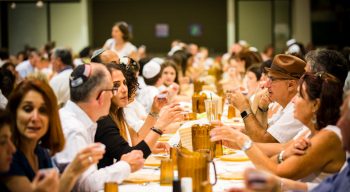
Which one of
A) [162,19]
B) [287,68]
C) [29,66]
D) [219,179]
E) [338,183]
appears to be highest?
[162,19]

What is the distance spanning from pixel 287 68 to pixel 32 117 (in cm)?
207

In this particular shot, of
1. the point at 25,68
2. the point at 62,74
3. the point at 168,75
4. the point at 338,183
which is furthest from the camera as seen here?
the point at 25,68

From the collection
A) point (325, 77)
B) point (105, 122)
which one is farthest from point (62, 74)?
point (325, 77)

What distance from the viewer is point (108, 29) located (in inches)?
886

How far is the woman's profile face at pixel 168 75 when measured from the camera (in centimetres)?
840

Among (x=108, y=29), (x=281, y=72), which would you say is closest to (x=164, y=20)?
(x=108, y=29)

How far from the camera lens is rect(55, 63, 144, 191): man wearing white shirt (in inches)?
134

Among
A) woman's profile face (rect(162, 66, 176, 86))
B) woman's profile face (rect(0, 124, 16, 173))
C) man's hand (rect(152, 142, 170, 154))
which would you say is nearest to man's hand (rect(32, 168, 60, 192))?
woman's profile face (rect(0, 124, 16, 173))

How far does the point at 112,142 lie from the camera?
13.0 feet

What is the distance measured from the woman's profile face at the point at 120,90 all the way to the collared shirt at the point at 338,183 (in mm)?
1600

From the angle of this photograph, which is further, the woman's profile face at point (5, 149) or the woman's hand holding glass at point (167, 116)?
the woman's hand holding glass at point (167, 116)

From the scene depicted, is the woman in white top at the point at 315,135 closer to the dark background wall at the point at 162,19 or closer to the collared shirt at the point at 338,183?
the collared shirt at the point at 338,183

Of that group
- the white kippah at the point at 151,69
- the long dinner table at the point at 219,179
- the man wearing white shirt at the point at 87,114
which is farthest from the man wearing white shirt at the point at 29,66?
the man wearing white shirt at the point at 87,114

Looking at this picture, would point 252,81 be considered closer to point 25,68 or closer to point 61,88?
point 61,88
